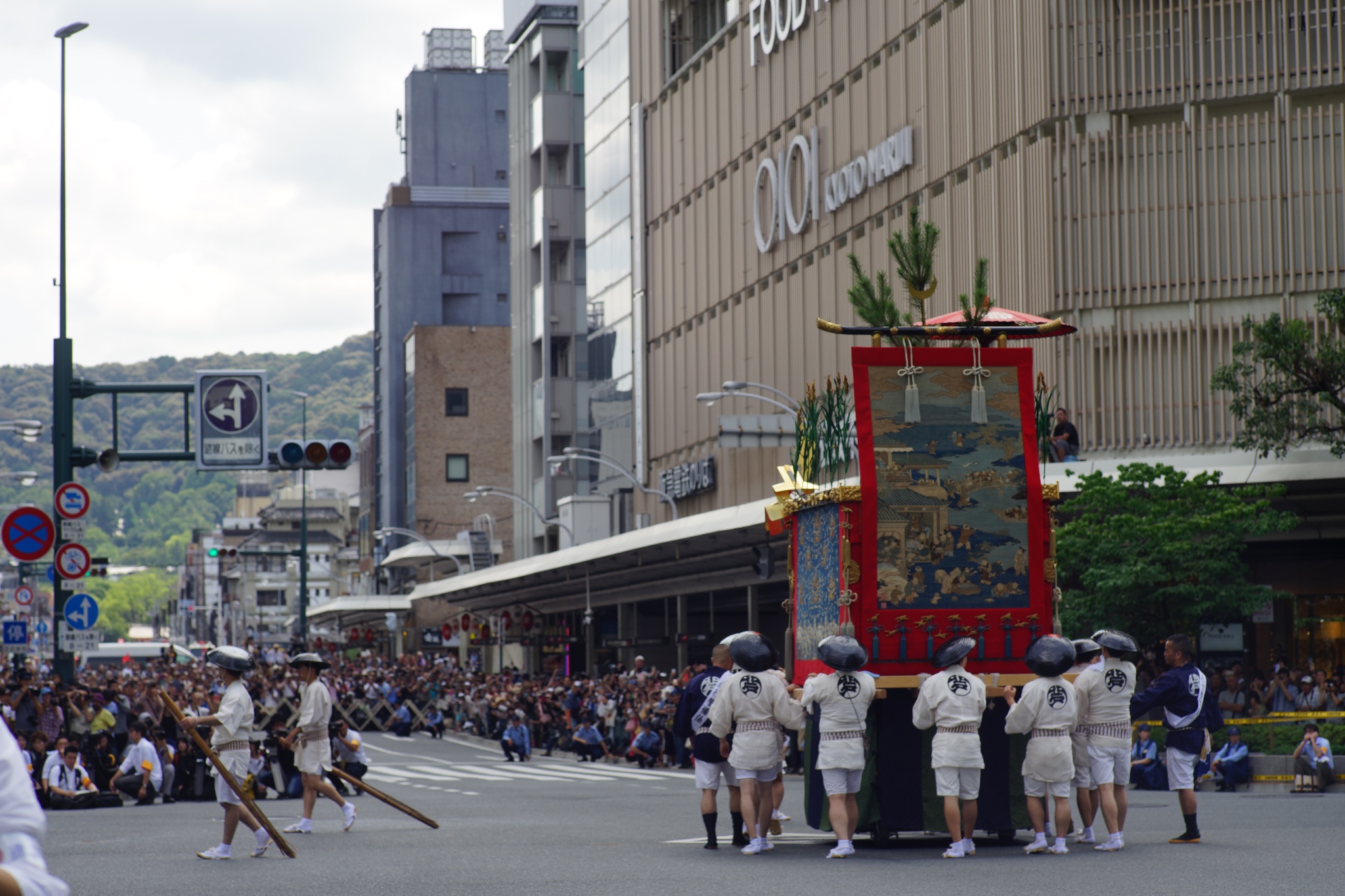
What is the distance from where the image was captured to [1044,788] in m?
13.6

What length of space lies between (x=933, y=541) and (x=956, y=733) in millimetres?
1722

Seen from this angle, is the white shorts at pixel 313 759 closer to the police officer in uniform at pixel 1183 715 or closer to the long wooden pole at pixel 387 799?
the long wooden pole at pixel 387 799

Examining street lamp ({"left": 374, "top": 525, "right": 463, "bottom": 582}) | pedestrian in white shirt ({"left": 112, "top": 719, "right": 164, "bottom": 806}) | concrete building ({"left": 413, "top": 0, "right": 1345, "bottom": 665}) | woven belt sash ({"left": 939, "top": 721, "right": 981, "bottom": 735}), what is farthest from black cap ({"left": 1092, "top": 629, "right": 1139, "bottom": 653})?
street lamp ({"left": 374, "top": 525, "right": 463, "bottom": 582})

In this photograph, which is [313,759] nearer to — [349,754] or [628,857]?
[628,857]

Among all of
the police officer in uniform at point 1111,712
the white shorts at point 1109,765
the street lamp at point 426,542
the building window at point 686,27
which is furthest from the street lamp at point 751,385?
the street lamp at point 426,542

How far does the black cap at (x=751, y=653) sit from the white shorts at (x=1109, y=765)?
8.52 ft

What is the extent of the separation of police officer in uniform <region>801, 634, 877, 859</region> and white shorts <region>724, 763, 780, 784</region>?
51 centimetres

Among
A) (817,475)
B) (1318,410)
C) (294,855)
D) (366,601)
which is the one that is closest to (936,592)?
(817,475)

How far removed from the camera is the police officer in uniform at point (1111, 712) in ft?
45.4

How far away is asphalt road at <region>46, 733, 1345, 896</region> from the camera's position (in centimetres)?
1156

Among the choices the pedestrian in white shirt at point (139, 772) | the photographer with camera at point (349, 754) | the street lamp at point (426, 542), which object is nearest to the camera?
the photographer with camera at point (349, 754)

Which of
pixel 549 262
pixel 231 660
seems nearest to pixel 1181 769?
pixel 231 660

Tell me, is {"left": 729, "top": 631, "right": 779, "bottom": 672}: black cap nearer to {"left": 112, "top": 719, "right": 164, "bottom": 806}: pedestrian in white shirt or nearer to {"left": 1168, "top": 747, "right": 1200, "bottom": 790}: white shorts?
{"left": 1168, "top": 747, "right": 1200, "bottom": 790}: white shorts

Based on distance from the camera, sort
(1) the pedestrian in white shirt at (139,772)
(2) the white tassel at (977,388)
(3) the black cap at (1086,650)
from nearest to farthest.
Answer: (2) the white tassel at (977,388) < (3) the black cap at (1086,650) < (1) the pedestrian in white shirt at (139,772)
